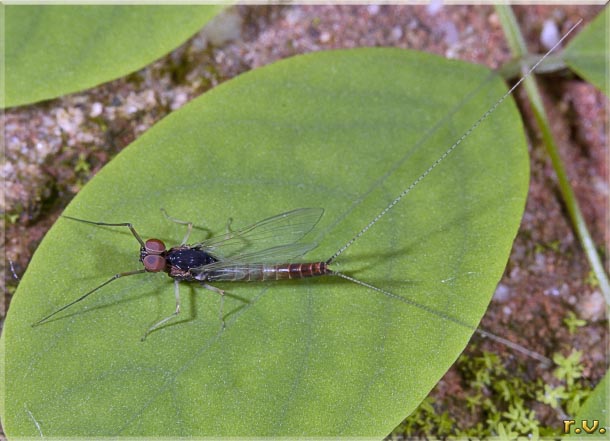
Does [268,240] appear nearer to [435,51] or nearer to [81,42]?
[81,42]

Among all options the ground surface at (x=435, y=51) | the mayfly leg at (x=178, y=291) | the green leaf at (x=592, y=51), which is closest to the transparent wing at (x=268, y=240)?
the mayfly leg at (x=178, y=291)

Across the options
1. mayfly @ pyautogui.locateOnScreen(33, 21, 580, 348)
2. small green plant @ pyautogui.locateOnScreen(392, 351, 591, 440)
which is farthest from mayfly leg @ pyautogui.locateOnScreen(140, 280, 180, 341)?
small green plant @ pyautogui.locateOnScreen(392, 351, 591, 440)

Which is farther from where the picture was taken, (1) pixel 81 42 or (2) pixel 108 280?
(1) pixel 81 42

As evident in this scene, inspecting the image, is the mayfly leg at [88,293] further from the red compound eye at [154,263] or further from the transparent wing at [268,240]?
the transparent wing at [268,240]

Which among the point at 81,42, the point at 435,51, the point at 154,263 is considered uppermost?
the point at 435,51

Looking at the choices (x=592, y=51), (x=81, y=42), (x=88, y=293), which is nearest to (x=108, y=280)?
(x=88, y=293)

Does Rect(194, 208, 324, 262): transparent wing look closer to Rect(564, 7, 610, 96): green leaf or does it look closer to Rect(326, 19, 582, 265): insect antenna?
Rect(326, 19, 582, 265): insect antenna

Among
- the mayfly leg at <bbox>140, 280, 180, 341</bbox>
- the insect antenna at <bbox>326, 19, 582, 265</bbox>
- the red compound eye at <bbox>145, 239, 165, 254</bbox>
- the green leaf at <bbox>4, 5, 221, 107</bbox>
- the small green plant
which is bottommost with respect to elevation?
the small green plant
